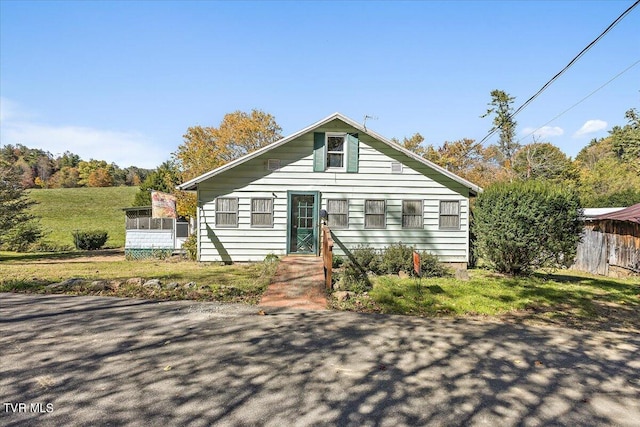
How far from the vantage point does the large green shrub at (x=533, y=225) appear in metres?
9.68

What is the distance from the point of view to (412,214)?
14.2 meters

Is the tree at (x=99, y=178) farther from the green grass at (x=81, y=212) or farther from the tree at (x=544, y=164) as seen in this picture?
the tree at (x=544, y=164)

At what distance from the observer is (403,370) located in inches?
173

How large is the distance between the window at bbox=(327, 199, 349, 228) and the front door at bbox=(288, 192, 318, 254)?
0.56 m

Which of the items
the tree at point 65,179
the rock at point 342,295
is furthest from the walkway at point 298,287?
the tree at point 65,179

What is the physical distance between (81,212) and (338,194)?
43642mm

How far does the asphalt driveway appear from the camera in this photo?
3.39 metres

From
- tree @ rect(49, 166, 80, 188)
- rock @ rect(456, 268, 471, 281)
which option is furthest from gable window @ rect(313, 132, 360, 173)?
tree @ rect(49, 166, 80, 188)

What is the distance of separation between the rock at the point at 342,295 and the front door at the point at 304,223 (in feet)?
19.0

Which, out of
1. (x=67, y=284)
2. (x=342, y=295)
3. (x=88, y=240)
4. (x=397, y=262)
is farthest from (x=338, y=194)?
(x=88, y=240)

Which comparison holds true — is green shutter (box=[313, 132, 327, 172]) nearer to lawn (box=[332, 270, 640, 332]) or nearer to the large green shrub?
lawn (box=[332, 270, 640, 332])

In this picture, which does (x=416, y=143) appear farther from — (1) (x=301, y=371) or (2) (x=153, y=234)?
(1) (x=301, y=371)

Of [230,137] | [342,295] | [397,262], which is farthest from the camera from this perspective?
[230,137]

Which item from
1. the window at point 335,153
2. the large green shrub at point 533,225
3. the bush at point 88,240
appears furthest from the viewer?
the bush at point 88,240
